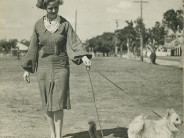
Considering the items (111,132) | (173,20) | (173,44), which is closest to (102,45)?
(173,44)

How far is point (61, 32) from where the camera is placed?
532 centimetres

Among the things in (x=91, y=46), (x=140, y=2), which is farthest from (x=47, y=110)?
(x=91, y=46)

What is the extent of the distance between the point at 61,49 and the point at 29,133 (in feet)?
5.69

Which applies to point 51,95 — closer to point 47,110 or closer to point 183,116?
point 47,110

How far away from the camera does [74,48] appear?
5316mm

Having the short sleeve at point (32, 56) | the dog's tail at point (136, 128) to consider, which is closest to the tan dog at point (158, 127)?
the dog's tail at point (136, 128)

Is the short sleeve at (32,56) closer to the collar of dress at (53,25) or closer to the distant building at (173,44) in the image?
the collar of dress at (53,25)

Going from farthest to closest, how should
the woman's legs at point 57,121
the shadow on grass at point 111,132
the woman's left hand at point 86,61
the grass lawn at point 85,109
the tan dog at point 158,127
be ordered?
the grass lawn at point 85,109, the shadow on grass at point 111,132, the woman's legs at point 57,121, the tan dog at point 158,127, the woman's left hand at point 86,61

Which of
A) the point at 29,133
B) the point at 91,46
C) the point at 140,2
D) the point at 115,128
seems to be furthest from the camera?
the point at 91,46

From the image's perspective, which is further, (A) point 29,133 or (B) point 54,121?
(A) point 29,133

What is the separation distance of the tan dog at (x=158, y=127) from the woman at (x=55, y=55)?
1020 mm

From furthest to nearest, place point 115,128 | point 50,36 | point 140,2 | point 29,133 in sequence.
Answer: point 140,2
point 115,128
point 29,133
point 50,36

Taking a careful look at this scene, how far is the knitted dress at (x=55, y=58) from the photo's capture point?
5.30 m

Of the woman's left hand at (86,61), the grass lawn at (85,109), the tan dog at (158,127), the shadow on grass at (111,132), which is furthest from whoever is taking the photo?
the grass lawn at (85,109)
